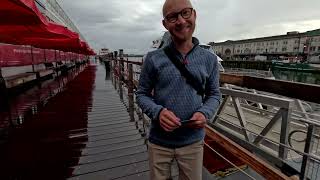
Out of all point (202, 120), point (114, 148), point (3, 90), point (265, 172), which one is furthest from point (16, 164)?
point (3, 90)

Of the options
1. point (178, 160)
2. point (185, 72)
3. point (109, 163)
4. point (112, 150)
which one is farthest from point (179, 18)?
point (112, 150)

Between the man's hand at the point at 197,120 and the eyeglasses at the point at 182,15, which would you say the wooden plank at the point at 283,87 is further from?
the eyeglasses at the point at 182,15

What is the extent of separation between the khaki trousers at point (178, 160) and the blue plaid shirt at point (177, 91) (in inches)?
1.9

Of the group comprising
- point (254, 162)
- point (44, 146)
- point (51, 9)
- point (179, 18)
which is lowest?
point (44, 146)

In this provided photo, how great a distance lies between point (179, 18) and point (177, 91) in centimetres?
47

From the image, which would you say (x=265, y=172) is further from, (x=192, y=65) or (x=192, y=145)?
(x=192, y=65)

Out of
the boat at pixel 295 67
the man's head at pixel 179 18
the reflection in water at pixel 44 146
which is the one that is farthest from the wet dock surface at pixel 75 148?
the boat at pixel 295 67

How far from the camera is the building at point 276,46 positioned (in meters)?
59.8

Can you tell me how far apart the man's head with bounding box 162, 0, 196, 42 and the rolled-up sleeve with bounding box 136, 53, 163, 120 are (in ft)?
0.81

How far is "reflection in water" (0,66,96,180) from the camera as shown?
2.81 m

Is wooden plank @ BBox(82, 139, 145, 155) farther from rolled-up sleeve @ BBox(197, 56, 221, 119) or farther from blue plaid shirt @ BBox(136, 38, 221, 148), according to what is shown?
rolled-up sleeve @ BBox(197, 56, 221, 119)

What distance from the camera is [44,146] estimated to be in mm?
3576

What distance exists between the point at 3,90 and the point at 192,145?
758 cm

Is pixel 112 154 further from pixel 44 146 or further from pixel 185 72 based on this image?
pixel 185 72
